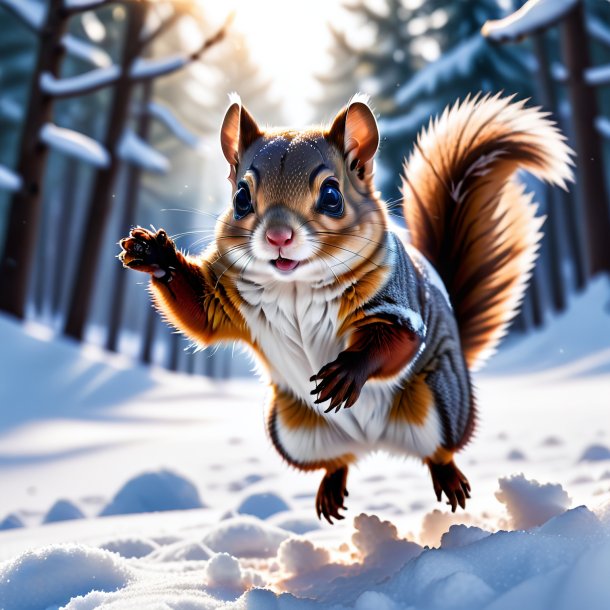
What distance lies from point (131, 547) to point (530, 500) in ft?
4.55

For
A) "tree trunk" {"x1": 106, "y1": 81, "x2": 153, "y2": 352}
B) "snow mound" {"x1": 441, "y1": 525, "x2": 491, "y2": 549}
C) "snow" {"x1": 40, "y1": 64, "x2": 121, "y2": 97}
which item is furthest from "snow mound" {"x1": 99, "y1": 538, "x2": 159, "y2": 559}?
"tree trunk" {"x1": 106, "y1": 81, "x2": 153, "y2": 352}

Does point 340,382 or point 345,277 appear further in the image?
point 345,277

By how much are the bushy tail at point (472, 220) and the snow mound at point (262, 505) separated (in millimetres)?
1192

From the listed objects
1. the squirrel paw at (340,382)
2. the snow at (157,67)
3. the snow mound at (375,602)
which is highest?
the snow at (157,67)

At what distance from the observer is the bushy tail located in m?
2.75

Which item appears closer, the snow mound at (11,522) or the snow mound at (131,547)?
the snow mound at (131,547)

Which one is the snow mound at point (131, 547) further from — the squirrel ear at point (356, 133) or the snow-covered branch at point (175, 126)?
the snow-covered branch at point (175, 126)

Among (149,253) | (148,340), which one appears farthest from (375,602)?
(148,340)

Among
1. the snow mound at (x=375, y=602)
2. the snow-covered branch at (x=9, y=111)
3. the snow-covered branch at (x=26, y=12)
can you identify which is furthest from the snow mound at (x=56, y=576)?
the snow-covered branch at (x=9, y=111)

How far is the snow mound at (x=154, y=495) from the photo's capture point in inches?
153

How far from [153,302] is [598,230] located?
881 centimetres

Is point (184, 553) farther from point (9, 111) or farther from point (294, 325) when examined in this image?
point (9, 111)

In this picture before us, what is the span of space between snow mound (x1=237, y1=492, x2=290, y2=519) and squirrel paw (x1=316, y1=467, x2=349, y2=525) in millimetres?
970

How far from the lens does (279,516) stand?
10.8 ft
